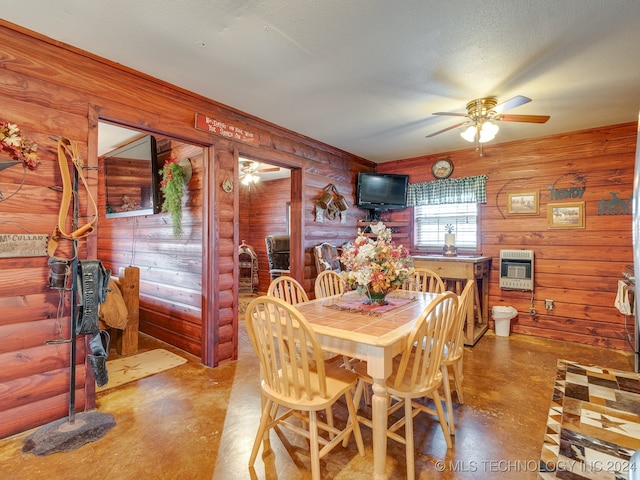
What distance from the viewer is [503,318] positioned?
158 inches

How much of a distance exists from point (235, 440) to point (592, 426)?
88.5 inches

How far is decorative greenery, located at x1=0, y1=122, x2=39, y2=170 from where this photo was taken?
1847 mm

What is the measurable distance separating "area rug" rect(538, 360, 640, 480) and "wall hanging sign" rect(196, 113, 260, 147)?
331 centimetres

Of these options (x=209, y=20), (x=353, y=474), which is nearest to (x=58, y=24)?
(x=209, y=20)

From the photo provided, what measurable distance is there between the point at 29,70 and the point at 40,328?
1.62 meters

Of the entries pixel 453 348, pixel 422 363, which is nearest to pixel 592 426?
pixel 453 348

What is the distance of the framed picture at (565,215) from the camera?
3.80m

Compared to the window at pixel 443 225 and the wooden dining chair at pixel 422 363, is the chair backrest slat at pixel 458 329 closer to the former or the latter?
the wooden dining chair at pixel 422 363

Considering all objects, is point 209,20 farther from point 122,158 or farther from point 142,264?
point 142,264

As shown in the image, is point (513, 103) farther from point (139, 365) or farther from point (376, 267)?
point (139, 365)

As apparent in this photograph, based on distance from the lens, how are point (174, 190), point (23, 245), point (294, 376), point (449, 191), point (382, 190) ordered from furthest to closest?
point (382, 190) → point (449, 191) → point (174, 190) → point (23, 245) → point (294, 376)

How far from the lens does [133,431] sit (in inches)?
79.6

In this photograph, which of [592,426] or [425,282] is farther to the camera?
[425,282]

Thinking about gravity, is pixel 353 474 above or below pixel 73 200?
below
